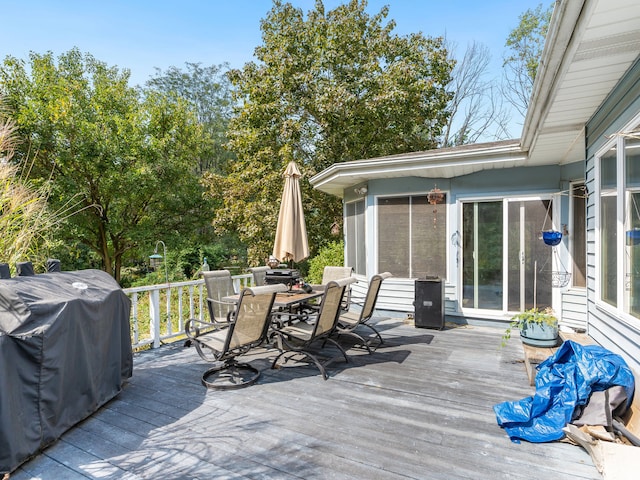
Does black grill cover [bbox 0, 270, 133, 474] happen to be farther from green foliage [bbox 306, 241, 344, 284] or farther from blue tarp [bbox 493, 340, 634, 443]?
green foliage [bbox 306, 241, 344, 284]

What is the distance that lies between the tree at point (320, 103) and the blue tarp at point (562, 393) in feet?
28.7

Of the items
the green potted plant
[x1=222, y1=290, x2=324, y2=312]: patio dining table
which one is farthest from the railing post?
the green potted plant

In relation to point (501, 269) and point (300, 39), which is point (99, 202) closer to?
point (300, 39)

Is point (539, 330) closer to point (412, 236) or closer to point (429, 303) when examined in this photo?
point (429, 303)

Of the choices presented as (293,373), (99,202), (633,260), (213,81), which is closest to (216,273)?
(293,373)

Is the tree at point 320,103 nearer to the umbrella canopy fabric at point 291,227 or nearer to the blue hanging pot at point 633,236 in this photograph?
the umbrella canopy fabric at point 291,227

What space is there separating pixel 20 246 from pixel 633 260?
4.99 m

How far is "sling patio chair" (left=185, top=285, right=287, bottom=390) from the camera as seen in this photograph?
336 centimetres

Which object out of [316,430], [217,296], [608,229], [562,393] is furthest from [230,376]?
[608,229]

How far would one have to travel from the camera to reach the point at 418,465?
7.36 feet

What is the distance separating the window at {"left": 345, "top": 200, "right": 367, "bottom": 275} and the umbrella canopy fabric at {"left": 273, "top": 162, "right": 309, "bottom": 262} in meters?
2.11

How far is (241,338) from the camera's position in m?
3.50

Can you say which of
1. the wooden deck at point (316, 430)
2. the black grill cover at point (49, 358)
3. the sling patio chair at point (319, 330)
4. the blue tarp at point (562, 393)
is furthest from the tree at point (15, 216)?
the blue tarp at point (562, 393)

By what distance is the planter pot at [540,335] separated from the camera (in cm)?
378
